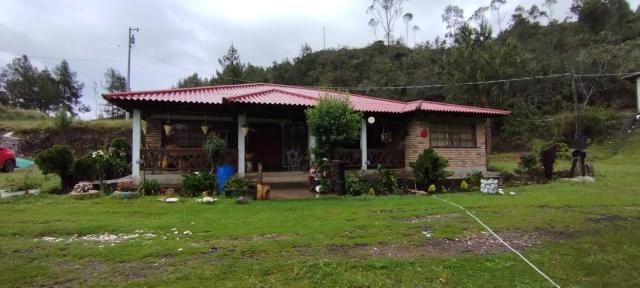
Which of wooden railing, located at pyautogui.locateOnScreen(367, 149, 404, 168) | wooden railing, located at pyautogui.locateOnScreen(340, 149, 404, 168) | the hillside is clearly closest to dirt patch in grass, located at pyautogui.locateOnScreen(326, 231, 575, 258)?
wooden railing, located at pyautogui.locateOnScreen(340, 149, 404, 168)

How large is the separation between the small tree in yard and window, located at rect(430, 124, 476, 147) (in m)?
5.17

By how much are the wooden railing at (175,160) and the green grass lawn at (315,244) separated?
1.93 metres

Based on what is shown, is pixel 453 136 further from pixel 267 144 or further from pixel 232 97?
pixel 232 97


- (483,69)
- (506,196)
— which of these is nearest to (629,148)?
(483,69)

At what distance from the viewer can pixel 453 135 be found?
609 inches

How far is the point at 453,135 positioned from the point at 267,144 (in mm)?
7303

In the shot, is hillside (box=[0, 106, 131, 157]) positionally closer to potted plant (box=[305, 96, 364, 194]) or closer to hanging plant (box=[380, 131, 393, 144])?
hanging plant (box=[380, 131, 393, 144])

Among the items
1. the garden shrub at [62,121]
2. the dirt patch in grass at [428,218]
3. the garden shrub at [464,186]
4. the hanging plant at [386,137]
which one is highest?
the garden shrub at [62,121]

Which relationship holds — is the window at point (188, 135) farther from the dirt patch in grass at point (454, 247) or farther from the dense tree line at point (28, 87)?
the dense tree line at point (28, 87)

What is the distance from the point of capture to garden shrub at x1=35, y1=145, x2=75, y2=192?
10820 mm

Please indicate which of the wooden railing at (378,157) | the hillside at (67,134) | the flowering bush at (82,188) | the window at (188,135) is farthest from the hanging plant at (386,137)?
the hillside at (67,134)

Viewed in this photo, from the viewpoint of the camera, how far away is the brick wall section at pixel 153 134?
13.4m

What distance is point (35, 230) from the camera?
6609 millimetres

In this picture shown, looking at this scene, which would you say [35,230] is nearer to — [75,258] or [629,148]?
[75,258]
